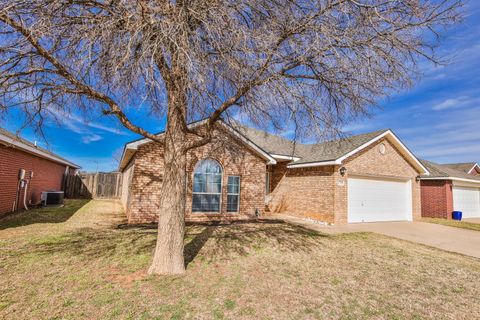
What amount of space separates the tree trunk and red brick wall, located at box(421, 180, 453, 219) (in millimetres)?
18311

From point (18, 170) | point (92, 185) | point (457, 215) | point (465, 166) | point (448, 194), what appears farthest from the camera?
point (465, 166)

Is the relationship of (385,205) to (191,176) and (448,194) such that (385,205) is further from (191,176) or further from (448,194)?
(191,176)

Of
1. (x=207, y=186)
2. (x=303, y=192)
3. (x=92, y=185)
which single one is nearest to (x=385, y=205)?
(x=303, y=192)

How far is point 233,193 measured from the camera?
1116 centimetres

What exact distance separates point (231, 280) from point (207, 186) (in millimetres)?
6364

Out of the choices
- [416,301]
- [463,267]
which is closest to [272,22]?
[416,301]

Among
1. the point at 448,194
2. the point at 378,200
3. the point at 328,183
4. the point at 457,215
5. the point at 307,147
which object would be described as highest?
the point at 307,147

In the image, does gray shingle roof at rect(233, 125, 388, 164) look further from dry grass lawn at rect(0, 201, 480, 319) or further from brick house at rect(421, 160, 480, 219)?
brick house at rect(421, 160, 480, 219)

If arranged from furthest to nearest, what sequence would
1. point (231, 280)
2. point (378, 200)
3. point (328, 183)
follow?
point (378, 200) → point (328, 183) → point (231, 280)

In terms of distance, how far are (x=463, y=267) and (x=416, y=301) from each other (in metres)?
3.09

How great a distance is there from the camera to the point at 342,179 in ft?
38.1

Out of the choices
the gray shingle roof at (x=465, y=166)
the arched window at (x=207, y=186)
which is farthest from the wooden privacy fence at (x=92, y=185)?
the gray shingle roof at (x=465, y=166)

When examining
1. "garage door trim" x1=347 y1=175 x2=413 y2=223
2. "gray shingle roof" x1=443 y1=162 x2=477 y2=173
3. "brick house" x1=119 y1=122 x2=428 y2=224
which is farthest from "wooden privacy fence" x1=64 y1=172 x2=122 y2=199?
"gray shingle roof" x1=443 y1=162 x2=477 y2=173

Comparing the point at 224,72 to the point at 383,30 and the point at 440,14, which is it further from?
the point at 440,14
